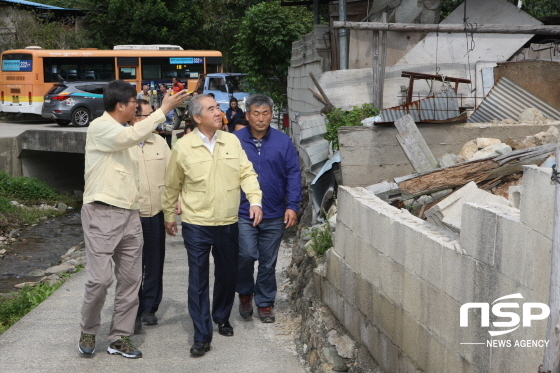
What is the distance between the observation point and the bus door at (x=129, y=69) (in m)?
25.9

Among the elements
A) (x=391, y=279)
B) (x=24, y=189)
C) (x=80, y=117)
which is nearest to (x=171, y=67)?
(x=80, y=117)

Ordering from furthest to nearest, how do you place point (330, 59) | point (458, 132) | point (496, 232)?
point (330, 59)
point (458, 132)
point (496, 232)

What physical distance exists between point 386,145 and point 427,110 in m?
0.80

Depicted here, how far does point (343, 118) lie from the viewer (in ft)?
26.9

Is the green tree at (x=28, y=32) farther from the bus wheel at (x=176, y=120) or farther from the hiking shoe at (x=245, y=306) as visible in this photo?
the hiking shoe at (x=245, y=306)

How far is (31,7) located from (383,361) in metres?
29.1

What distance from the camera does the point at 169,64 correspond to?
2667 centimetres

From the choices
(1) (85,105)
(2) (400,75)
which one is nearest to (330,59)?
(2) (400,75)

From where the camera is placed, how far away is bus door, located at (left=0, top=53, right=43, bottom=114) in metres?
24.3

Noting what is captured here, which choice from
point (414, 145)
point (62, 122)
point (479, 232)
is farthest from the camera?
point (62, 122)

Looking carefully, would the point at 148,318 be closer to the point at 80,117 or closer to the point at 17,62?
the point at 80,117

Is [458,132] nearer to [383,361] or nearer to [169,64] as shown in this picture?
[383,361]

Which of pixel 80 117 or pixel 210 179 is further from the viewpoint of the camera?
pixel 80 117

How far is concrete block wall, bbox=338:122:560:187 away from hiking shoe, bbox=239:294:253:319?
→ 4.87 feet
